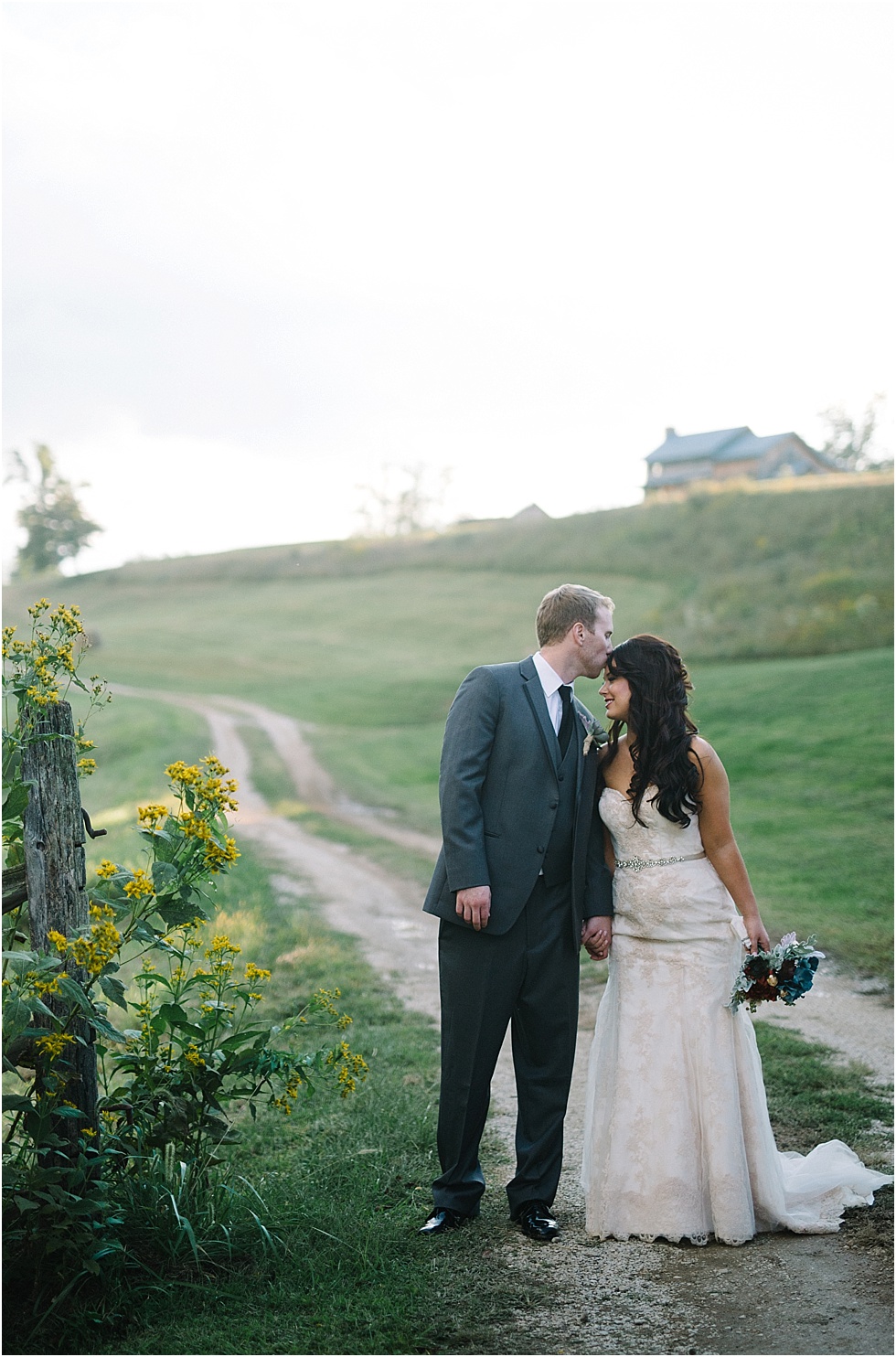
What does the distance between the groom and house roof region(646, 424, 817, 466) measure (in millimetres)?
53920

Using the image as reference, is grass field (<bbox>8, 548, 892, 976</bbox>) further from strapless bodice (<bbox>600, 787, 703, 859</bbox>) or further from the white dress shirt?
the white dress shirt

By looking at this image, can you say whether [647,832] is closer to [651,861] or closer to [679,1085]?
[651,861]

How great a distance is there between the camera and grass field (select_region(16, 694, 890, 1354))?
3338 mm

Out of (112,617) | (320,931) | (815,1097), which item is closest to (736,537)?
(112,617)

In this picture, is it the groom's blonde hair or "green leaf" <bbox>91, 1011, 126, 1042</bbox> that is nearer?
"green leaf" <bbox>91, 1011, 126, 1042</bbox>

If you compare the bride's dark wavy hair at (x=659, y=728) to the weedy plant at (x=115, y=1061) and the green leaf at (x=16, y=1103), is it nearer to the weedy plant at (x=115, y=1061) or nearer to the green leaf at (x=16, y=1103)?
the weedy plant at (x=115, y=1061)

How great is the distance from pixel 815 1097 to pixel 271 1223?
286 cm

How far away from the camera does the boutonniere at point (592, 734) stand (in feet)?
14.4

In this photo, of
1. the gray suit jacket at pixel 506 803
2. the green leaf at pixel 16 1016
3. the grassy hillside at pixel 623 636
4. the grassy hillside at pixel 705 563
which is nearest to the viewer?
the green leaf at pixel 16 1016

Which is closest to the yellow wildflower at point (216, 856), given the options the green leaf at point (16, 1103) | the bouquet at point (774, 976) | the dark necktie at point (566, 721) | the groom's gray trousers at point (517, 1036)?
the green leaf at point (16, 1103)

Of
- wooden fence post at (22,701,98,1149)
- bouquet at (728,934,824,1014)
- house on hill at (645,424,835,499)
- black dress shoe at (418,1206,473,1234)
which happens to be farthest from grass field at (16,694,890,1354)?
house on hill at (645,424,835,499)

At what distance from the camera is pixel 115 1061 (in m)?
3.88

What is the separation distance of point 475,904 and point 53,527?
56.5 meters

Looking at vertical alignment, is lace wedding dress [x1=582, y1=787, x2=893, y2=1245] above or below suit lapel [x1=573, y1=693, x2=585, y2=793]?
below
